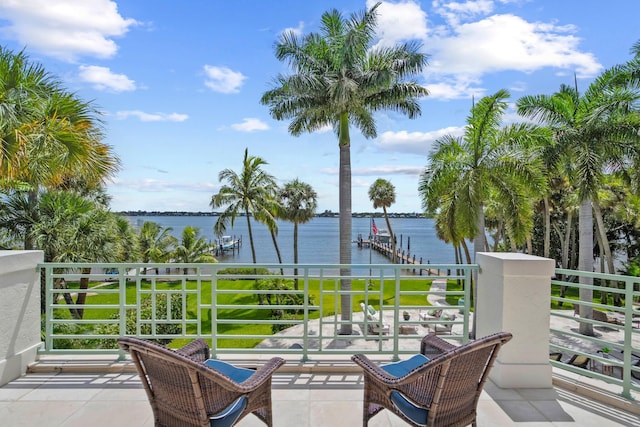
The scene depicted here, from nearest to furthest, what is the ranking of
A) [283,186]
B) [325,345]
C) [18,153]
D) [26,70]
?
[18,153] → [26,70] → [325,345] → [283,186]

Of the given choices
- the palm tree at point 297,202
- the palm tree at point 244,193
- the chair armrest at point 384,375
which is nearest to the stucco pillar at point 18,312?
the chair armrest at point 384,375

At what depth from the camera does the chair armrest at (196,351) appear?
104 inches

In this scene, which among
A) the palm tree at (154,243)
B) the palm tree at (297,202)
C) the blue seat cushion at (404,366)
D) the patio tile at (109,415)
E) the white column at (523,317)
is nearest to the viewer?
the blue seat cushion at (404,366)

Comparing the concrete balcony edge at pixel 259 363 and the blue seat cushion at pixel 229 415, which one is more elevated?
the blue seat cushion at pixel 229 415

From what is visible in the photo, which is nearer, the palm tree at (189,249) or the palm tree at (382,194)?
the palm tree at (189,249)

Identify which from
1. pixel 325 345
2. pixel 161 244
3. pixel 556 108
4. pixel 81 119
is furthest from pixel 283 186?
pixel 81 119

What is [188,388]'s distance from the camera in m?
2.00

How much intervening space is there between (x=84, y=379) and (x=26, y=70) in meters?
4.25

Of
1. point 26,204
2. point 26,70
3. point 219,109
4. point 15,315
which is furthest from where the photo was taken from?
point 219,109

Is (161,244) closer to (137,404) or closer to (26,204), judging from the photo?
(26,204)

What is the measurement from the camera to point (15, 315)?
364 cm

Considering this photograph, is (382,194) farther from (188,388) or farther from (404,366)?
(188,388)

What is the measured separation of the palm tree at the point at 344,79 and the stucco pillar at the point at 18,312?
30.8 ft

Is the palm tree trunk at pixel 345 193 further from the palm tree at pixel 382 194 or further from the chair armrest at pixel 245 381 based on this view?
the palm tree at pixel 382 194
